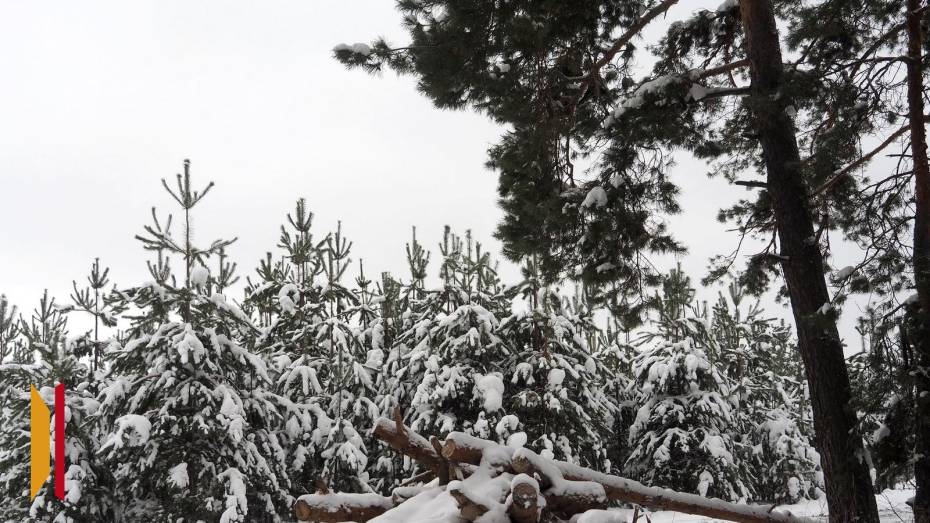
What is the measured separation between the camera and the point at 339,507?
3.02m

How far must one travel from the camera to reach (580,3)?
23.9 feet

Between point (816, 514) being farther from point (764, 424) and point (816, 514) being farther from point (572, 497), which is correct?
point (572, 497)

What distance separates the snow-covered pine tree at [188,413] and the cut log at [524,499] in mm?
9233

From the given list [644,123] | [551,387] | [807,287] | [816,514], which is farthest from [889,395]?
[816,514]

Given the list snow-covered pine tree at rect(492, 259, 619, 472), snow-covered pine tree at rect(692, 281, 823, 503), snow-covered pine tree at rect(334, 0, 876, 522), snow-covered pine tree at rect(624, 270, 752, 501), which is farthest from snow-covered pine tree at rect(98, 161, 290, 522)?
snow-covered pine tree at rect(692, 281, 823, 503)

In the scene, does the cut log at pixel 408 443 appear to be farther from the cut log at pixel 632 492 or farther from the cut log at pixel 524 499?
the cut log at pixel 524 499

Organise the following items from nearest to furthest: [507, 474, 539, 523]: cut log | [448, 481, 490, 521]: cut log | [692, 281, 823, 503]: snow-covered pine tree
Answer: [448, 481, 490, 521]: cut log
[507, 474, 539, 523]: cut log
[692, 281, 823, 503]: snow-covered pine tree

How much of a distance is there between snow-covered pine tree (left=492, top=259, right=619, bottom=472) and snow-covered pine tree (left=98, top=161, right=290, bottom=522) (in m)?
4.50

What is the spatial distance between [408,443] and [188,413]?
983cm

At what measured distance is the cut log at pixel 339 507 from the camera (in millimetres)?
2959

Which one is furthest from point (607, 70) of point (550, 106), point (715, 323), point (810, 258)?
point (715, 323)

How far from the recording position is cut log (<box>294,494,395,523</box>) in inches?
116

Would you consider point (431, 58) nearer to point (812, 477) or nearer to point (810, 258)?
point (810, 258)

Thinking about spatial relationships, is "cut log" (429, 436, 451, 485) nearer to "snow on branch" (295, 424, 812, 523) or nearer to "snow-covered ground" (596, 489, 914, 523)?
"snow on branch" (295, 424, 812, 523)
